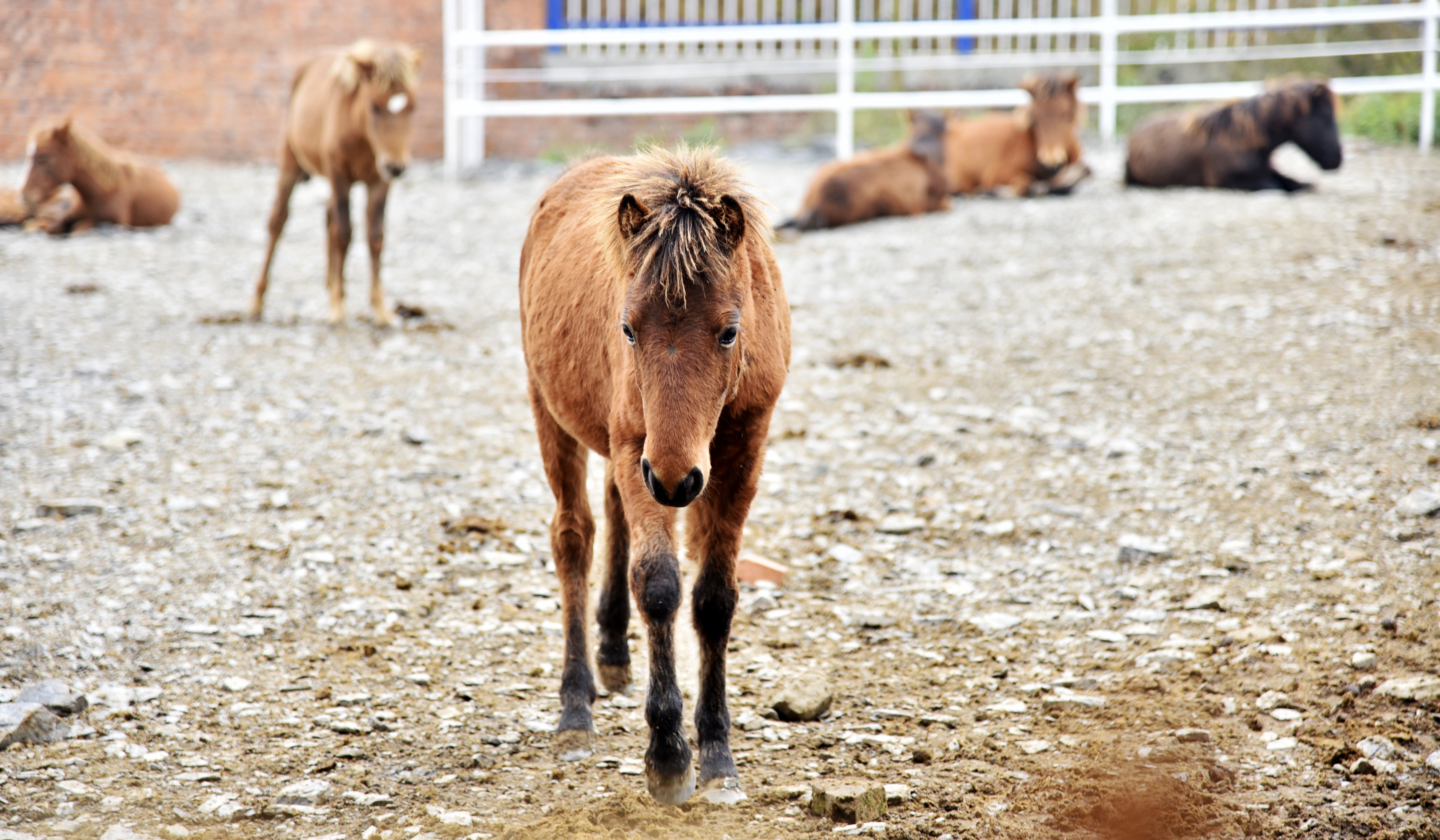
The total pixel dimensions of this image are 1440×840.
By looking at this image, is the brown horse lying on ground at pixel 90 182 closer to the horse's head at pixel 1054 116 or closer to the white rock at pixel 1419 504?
the horse's head at pixel 1054 116

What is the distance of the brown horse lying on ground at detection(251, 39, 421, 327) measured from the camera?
28.5ft

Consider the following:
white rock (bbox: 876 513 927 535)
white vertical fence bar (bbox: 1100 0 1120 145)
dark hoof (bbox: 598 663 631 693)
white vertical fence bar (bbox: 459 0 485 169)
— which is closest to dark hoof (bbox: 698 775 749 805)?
dark hoof (bbox: 598 663 631 693)

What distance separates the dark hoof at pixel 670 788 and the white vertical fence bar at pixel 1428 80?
45.7ft

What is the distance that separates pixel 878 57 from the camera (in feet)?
52.6

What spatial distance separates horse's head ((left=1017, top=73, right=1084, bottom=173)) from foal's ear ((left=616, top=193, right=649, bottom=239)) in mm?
11054

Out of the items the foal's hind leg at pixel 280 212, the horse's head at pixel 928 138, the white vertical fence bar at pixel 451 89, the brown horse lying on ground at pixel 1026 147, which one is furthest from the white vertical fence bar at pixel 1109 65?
the foal's hind leg at pixel 280 212

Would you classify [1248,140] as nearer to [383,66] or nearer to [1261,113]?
Result: [1261,113]

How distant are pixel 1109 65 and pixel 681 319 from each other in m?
13.5

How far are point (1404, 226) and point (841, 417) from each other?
6.04 meters

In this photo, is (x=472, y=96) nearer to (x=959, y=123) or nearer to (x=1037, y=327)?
(x=959, y=123)

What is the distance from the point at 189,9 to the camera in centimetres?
1627

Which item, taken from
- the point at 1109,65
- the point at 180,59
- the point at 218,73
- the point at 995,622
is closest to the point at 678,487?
the point at 995,622

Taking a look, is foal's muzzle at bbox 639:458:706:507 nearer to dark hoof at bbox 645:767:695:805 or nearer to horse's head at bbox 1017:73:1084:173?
dark hoof at bbox 645:767:695:805

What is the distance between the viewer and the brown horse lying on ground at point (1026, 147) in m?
13.0
